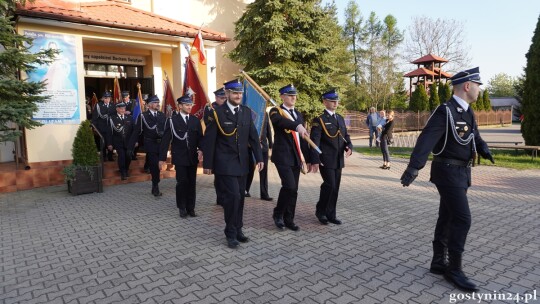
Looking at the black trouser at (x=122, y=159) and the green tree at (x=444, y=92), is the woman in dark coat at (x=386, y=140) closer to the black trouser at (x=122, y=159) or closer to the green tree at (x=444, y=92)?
the black trouser at (x=122, y=159)

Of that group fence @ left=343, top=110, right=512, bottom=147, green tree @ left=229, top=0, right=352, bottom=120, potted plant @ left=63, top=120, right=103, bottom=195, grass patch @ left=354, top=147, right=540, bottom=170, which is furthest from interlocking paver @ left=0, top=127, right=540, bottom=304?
fence @ left=343, top=110, right=512, bottom=147

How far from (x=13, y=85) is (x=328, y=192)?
20.0 feet

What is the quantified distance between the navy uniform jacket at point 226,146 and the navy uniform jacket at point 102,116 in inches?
244

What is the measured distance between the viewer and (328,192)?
557cm

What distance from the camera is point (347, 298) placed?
3414 mm

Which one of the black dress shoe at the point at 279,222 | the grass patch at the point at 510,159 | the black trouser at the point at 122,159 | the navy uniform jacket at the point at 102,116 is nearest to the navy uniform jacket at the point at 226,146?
the black dress shoe at the point at 279,222

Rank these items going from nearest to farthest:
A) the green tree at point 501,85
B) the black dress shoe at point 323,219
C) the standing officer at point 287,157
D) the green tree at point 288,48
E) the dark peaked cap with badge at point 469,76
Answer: the dark peaked cap with badge at point 469,76 < the standing officer at point 287,157 < the black dress shoe at point 323,219 < the green tree at point 288,48 < the green tree at point 501,85

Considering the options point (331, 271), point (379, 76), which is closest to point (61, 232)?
point (331, 271)

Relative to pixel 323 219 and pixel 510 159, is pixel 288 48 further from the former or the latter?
pixel 323 219

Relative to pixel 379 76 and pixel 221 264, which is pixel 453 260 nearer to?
pixel 221 264

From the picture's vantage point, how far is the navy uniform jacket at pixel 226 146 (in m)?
4.88

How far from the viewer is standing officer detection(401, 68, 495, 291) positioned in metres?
3.57

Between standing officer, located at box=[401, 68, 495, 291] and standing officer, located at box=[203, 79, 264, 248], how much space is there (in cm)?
211

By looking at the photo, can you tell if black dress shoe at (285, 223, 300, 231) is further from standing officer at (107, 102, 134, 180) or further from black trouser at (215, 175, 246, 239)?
standing officer at (107, 102, 134, 180)
